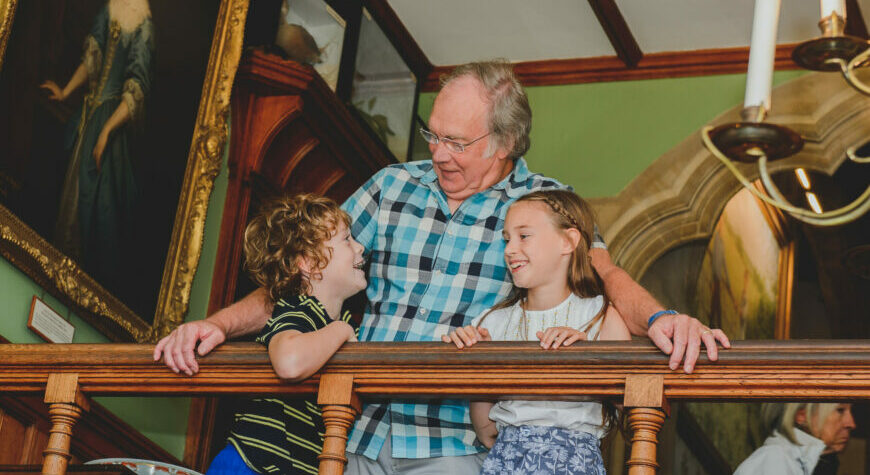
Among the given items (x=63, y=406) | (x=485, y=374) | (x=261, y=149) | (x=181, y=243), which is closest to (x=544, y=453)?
(x=485, y=374)

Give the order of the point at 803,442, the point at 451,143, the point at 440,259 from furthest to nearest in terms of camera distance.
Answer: the point at 803,442 → the point at 451,143 → the point at 440,259

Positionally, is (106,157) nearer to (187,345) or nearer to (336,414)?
(187,345)

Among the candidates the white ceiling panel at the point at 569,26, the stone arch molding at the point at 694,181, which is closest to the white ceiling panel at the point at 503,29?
the white ceiling panel at the point at 569,26

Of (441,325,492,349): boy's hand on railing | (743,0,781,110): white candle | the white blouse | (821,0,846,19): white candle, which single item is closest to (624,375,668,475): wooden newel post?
the white blouse

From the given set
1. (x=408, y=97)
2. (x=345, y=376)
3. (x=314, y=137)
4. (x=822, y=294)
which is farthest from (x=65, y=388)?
(x=822, y=294)

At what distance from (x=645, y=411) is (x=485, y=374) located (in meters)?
0.41

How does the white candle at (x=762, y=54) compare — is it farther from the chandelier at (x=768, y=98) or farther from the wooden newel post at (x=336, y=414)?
the wooden newel post at (x=336, y=414)

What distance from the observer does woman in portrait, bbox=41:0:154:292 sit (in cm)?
512

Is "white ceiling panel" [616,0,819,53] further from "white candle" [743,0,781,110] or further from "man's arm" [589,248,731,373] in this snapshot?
"man's arm" [589,248,731,373]

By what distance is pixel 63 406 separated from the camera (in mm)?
3699

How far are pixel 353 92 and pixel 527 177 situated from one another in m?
3.51

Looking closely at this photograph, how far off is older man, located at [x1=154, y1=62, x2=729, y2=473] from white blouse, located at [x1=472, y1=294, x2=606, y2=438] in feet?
0.37

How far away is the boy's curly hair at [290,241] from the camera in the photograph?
13.5 ft

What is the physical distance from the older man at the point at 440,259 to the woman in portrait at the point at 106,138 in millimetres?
1375
